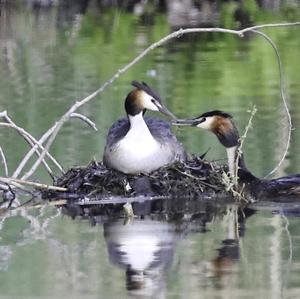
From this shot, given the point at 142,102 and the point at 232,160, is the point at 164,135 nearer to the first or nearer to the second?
the point at 142,102

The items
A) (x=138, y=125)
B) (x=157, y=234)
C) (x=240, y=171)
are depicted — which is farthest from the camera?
(x=138, y=125)

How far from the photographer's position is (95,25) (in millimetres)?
30922

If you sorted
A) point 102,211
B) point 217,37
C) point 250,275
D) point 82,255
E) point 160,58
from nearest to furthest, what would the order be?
point 250,275, point 82,255, point 102,211, point 160,58, point 217,37

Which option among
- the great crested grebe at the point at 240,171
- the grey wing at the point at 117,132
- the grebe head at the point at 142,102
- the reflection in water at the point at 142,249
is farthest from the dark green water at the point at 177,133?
the grebe head at the point at 142,102

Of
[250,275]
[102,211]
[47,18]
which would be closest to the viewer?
[250,275]

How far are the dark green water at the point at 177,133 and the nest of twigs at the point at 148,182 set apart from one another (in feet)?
1.81

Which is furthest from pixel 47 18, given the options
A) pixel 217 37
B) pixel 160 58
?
pixel 160 58

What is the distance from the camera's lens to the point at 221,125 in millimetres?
12547

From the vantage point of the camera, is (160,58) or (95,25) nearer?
(160,58)

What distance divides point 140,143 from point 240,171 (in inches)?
32.0

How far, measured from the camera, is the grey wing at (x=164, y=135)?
12.6m

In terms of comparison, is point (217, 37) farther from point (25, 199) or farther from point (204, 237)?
point (204, 237)

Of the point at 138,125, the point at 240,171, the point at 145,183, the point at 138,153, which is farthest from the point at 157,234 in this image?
the point at 138,125

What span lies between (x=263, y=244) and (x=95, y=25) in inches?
832
